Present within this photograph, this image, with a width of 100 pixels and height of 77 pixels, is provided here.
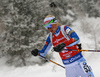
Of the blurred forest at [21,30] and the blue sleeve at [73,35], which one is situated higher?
the blue sleeve at [73,35]

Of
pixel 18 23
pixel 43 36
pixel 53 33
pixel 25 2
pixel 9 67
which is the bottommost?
pixel 9 67

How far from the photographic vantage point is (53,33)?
8.93 feet

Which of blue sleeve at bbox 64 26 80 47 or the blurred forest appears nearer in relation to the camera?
blue sleeve at bbox 64 26 80 47

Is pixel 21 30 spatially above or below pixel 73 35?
below

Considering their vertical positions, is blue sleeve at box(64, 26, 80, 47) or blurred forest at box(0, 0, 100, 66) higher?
blue sleeve at box(64, 26, 80, 47)

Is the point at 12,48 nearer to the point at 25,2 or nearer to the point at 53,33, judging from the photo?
the point at 25,2

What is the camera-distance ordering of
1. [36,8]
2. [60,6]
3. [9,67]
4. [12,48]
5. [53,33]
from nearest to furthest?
1. [53,33]
2. [12,48]
3. [9,67]
4. [36,8]
5. [60,6]

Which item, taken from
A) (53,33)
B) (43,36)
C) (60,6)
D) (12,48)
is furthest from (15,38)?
(60,6)

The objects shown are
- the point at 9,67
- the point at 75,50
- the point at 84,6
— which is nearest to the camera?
the point at 75,50

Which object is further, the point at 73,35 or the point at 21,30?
the point at 21,30

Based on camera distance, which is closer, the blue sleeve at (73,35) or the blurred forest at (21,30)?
the blue sleeve at (73,35)

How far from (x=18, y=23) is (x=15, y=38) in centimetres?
129

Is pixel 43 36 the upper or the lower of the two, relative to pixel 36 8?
lower

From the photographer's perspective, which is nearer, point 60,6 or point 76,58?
point 76,58
